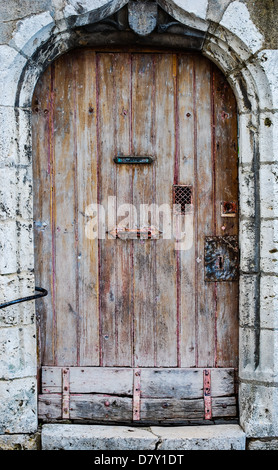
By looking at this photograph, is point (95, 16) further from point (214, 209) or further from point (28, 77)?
point (214, 209)

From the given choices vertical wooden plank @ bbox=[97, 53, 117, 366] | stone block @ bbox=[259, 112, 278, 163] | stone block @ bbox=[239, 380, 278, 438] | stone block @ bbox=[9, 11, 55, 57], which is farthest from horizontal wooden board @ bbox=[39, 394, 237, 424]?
stone block @ bbox=[9, 11, 55, 57]

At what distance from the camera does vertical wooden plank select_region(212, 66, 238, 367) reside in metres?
2.76

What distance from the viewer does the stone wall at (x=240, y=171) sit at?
249 centimetres

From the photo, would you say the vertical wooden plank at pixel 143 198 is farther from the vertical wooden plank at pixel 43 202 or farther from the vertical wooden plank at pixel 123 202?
the vertical wooden plank at pixel 43 202

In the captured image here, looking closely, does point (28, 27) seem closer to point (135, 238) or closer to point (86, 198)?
point (86, 198)

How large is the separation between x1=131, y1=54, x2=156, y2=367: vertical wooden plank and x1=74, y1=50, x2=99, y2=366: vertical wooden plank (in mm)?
247

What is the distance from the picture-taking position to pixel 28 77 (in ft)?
8.42

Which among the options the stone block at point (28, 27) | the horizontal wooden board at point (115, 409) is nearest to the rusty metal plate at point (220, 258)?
the horizontal wooden board at point (115, 409)

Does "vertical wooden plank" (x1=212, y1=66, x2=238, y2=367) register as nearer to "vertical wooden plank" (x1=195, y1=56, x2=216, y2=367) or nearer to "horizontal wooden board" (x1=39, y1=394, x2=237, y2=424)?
"vertical wooden plank" (x1=195, y1=56, x2=216, y2=367)

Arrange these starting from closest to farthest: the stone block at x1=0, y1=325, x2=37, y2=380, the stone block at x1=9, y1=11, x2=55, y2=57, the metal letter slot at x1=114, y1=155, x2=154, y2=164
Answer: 1. the stone block at x1=9, y1=11, x2=55, y2=57
2. the stone block at x1=0, y1=325, x2=37, y2=380
3. the metal letter slot at x1=114, y1=155, x2=154, y2=164

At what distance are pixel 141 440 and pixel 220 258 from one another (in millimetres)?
1180

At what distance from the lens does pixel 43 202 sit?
277 centimetres

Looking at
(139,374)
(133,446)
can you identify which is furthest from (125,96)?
(133,446)

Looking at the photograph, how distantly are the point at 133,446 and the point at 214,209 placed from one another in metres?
1.50
